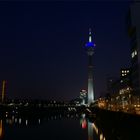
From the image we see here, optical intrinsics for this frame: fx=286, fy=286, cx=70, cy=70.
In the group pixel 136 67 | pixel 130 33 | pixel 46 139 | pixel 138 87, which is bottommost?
pixel 46 139

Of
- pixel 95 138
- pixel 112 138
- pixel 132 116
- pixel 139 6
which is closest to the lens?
pixel 132 116

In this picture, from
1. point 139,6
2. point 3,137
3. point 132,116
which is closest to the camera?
point 132,116

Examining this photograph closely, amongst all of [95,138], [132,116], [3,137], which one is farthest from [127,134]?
[3,137]

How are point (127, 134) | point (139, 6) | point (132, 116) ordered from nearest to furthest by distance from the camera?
1. point (132, 116)
2. point (127, 134)
3. point (139, 6)

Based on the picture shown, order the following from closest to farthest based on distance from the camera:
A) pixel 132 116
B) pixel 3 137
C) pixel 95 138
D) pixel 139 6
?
pixel 132 116, pixel 95 138, pixel 3 137, pixel 139 6

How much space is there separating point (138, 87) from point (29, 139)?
155 feet

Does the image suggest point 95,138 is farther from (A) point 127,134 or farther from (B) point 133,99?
(B) point 133,99

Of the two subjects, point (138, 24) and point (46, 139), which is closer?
point (46, 139)

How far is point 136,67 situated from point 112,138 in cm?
5241

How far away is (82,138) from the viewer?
2734 inches

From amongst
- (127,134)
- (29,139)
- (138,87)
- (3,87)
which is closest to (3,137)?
(29,139)

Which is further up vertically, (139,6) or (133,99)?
(139,6)

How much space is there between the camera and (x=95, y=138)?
6581cm

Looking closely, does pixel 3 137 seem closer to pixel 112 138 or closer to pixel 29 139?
pixel 29 139
